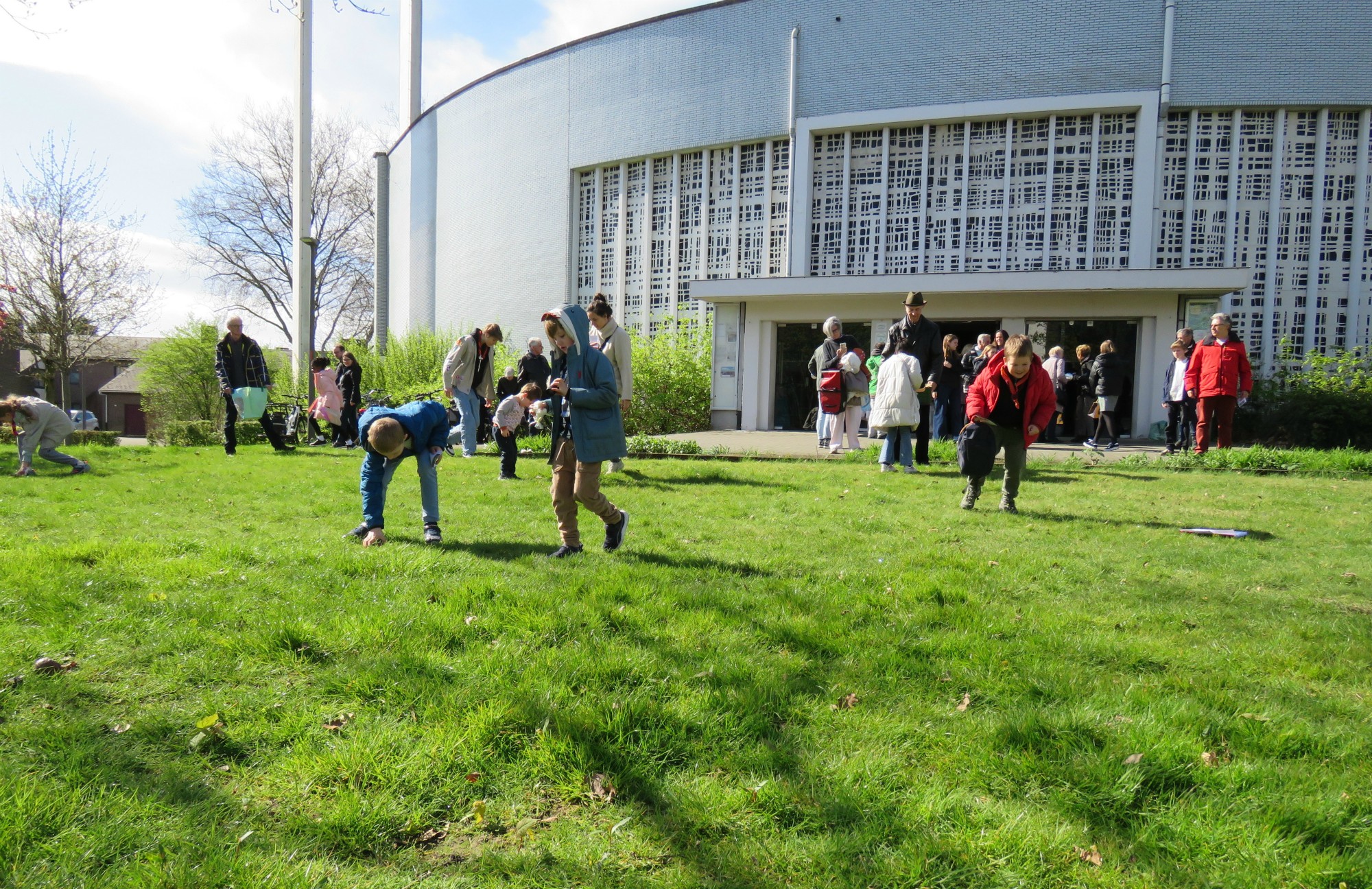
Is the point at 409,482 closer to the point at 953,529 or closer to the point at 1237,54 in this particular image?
the point at 953,529

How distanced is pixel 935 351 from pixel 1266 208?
47.8ft

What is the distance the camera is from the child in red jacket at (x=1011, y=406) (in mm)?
7215

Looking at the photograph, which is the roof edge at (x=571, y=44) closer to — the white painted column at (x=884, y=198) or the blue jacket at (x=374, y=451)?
the white painted column at (x=884, y=198)

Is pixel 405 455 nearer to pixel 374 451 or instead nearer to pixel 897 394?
pixel 374 451

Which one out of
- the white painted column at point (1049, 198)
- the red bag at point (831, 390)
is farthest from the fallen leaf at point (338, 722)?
the white painted column at point (1049, 198)

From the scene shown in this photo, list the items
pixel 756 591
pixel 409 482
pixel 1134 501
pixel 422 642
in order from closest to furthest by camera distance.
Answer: pixel 422 642, pixel 756 591, pixel 1134 501, pixel 409 482

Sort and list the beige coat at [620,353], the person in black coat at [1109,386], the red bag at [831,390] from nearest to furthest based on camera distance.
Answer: the beige coat at [620,353] → the red bag at [831,390] → the person in black coat at [1109,386]

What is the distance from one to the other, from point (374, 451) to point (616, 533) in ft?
5.73

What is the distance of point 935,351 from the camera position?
1036cm

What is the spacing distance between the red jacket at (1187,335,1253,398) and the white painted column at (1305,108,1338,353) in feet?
33.0

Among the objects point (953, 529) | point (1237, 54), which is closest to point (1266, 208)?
point (1237, 54)

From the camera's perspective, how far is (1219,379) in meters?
11.6

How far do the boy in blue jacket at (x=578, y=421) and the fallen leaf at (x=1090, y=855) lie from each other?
3482 mm

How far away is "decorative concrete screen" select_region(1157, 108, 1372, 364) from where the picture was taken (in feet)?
63.4
